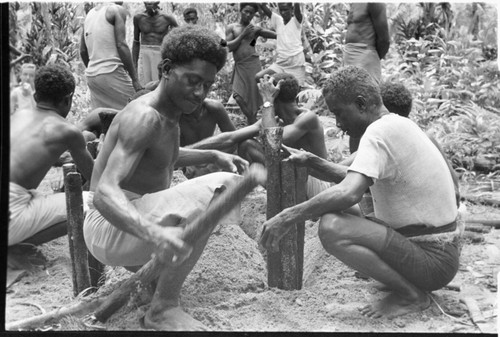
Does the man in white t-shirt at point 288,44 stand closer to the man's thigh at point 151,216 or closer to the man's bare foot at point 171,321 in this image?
the man's thigh at point 151,216

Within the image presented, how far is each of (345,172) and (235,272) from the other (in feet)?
2.72

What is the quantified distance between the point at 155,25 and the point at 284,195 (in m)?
1.21

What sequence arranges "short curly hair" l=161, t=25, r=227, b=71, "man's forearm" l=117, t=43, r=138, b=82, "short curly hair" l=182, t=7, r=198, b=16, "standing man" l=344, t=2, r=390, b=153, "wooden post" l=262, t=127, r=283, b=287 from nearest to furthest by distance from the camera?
"short curly hair" l=161, t=25, r=227, b=71, "wooden post" l=262, t=127, r=283, b=287, "standing man" l=344, t=2, r=390, b=153, "short curly hair" l=182, t=7, r=198, b=16, "man's forearm" l=117, t=43, r=138, b=82

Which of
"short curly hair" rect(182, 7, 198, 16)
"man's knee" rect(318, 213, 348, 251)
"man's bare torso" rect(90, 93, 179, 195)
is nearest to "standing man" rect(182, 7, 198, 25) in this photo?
"short curly hair" rect(182, 7, 198, 16)

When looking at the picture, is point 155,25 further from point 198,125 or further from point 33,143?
point 33,143

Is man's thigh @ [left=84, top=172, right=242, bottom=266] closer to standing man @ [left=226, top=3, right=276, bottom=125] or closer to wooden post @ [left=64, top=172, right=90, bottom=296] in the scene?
wooden post @ [left=64, top=172, right=90, bottom=296]

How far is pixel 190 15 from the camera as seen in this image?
13.6ft

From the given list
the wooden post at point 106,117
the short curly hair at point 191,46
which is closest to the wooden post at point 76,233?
the wooden post at point 106,117

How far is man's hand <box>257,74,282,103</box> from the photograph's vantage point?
4066 millimetres

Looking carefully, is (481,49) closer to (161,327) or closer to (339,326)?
(339,326)

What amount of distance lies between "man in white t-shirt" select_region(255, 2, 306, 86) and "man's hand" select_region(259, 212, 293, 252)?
2.83ft

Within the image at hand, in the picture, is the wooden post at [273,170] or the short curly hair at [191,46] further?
the wooden post at [273,170]

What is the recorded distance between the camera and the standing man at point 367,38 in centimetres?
400

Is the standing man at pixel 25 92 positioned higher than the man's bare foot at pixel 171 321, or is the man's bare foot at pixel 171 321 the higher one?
the standing man at pixel 25 92
